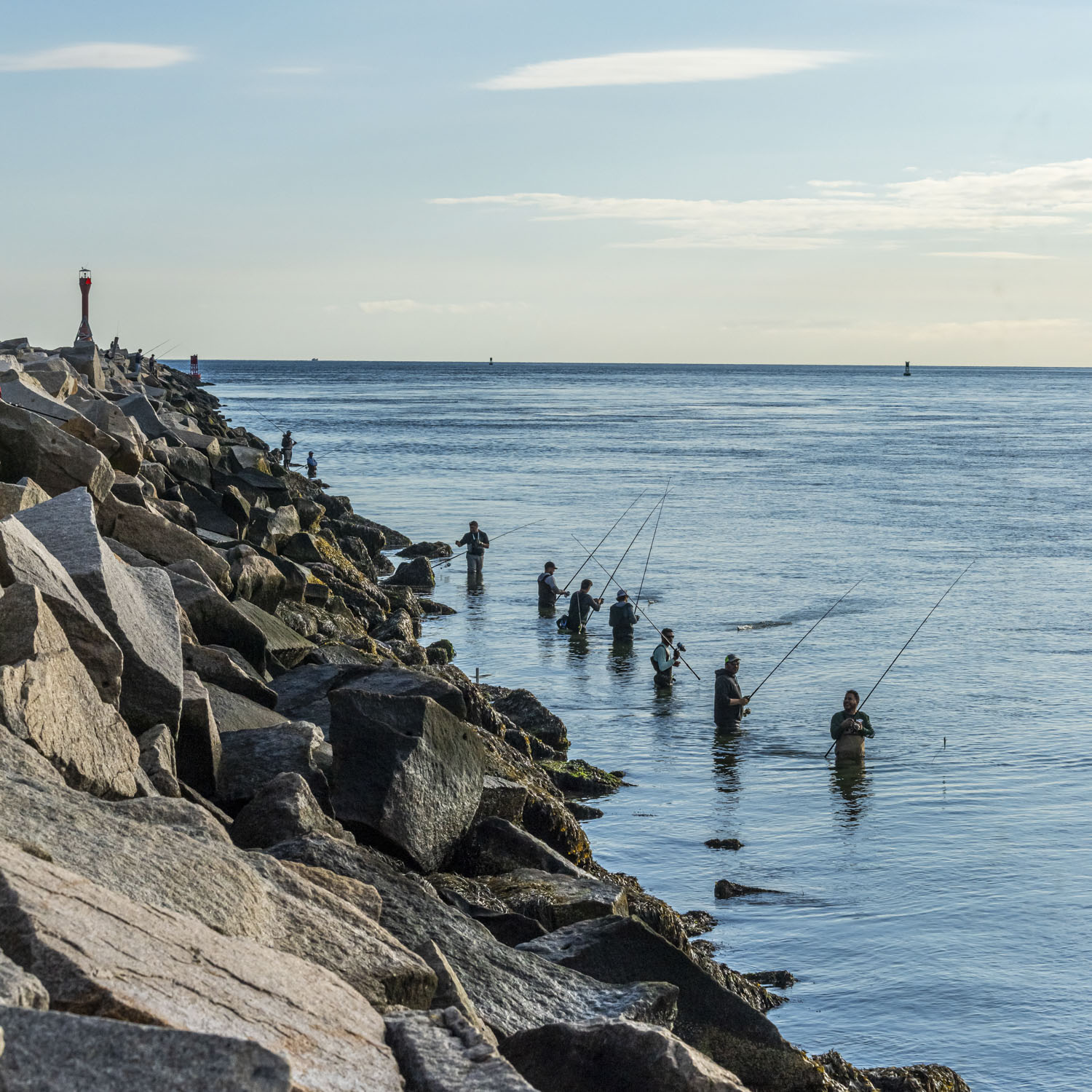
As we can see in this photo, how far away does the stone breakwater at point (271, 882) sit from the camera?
365 cm

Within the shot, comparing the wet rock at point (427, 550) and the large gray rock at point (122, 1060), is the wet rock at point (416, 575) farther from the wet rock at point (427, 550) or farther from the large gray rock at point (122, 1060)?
the large gray rock at point (122, 1060)

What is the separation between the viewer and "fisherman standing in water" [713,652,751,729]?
585 inches

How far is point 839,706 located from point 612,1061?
1170 cm

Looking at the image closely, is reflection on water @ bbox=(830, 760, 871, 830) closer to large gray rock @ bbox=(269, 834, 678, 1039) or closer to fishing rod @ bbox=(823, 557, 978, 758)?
fishing rod @ bbox=(823, 557, 978, 758)

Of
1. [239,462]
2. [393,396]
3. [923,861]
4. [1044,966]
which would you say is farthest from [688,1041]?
[393,396]

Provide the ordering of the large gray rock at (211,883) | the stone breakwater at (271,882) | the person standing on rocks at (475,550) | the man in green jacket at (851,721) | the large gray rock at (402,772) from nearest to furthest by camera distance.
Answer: the stone breakwater at (271,882), the large gray rock at (211,883), the large gray rock at (402,772), the man in green jacket at (851,721), the person standing on rocks at (475,550)

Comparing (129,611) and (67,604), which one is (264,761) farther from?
(67,604)

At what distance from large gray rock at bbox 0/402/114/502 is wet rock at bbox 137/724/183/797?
4.44 metres

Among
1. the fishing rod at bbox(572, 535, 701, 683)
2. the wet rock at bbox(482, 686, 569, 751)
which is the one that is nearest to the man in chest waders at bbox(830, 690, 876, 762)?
the wet rock at bbox(482, 686, 569, 751)

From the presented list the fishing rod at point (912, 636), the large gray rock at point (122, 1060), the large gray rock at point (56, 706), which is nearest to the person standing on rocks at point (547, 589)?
the fishing rod at point (912, 636)

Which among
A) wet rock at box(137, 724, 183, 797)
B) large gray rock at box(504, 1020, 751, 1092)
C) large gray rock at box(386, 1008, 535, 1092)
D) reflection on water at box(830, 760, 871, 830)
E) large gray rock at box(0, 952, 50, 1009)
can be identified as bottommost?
reflection on water at box(830, 760, 871, 830)

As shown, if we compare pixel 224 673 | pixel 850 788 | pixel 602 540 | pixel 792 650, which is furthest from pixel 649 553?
pixel 224 673

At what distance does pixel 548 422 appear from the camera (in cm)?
7906

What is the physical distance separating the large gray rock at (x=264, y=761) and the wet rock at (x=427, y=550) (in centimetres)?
1917
